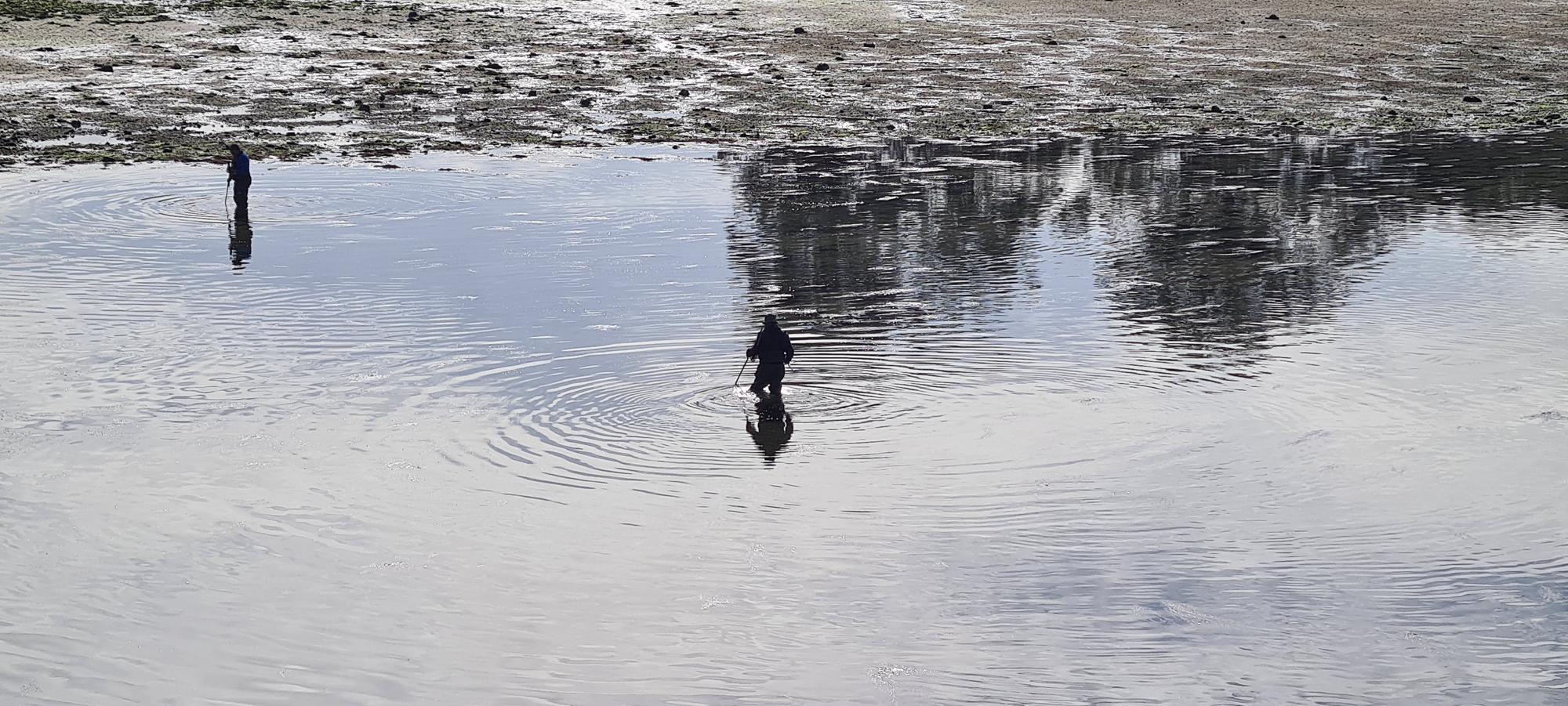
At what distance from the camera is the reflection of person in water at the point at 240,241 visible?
27.9m

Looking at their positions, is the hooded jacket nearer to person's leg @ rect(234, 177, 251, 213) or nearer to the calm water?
the calm water

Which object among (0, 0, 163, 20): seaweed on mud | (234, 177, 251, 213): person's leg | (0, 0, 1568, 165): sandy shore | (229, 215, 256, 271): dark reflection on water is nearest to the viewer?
(229, 215, 256, 271): dark reflection on water

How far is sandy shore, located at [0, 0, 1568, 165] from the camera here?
4759 cm

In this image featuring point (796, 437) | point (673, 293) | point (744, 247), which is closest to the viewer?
point (796, 437)

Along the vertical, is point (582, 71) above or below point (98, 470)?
A: above

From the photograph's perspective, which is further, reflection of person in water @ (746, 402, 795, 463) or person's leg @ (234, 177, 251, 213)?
person's leg @ (234, 177, 251, 213)

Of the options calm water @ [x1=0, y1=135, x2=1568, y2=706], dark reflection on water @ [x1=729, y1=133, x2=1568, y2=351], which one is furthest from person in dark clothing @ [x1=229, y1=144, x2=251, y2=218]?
dark reflection on water @ [x1=729, y1=133, x2=1568, y2=351]

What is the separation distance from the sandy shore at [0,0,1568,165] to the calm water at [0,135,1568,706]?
693 inches

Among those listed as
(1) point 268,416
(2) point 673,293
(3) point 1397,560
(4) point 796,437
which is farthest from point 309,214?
(3) point 1397,560

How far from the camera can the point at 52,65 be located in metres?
53.9

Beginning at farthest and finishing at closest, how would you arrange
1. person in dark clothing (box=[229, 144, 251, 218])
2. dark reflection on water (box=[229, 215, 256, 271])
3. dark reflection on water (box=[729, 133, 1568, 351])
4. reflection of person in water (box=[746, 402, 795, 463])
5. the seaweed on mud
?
1. the seaweed on mud
2. person in dark clothing (box=[229, 144, 251, 218])
3. dark reflection on water (box=[229, 215, 256, 271])
4. dark reflection on water (box=[729, 133, 1568, 351])
5. reflection of person in water (box=[746, 402, 795, 463])

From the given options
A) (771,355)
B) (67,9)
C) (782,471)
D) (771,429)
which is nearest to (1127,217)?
(771,355)

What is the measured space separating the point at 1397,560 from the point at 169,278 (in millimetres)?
18669

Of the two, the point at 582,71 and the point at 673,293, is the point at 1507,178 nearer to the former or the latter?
the point at 673,293
